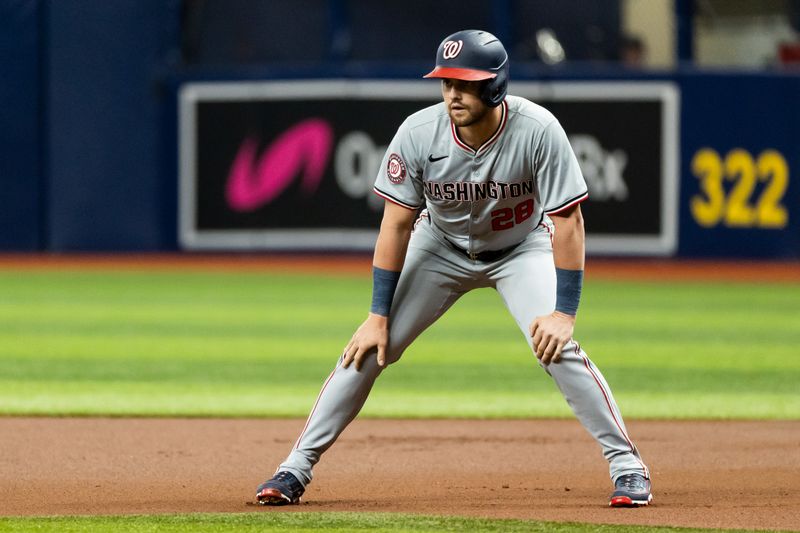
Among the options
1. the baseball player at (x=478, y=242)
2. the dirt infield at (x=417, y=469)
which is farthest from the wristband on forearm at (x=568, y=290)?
the dirt infield at (x=417, y=469)

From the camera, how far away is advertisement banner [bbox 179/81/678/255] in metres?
15.7

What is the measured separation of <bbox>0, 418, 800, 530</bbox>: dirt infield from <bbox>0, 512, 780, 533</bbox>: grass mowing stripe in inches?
6.0

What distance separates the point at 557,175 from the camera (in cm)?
463

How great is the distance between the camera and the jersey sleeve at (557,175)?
4.61m

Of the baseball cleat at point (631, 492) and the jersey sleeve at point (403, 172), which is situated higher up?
the jersey sleeve at point (403, 172)

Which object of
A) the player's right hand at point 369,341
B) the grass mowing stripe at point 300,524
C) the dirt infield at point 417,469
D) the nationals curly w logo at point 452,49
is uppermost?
the nationals curly w logo at point 452,49

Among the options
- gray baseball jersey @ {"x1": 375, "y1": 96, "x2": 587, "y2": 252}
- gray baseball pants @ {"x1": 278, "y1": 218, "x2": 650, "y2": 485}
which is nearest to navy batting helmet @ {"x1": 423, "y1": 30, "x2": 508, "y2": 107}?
gray baseball jersey @ {"x1": 375, "y1": 96, "x2": 587, "y2": 252}

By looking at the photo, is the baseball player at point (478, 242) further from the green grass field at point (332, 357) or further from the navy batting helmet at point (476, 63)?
the green grass field at point (332, 357)

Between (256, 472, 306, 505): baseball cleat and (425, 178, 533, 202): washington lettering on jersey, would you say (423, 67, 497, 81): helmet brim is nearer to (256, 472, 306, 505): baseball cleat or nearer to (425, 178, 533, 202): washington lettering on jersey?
(425, 178, 533, 202): washington lettering on jersey

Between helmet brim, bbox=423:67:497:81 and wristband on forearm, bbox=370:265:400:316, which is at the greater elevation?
helmet brim, bbox=423:67:497:81

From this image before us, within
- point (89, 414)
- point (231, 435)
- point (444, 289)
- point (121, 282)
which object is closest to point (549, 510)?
point (444, 289)

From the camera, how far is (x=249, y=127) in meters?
16.8

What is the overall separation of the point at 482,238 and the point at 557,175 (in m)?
0.42

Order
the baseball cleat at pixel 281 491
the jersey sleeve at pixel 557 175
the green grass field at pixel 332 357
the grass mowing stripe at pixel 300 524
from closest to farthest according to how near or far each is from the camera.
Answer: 1. the grass mowing stripe at pixel 300 524
2. the jersey sleeve at pixel 557 175
3. the baseball cleat at pixel 281 491
4. the green grass field at pixel 332 357
